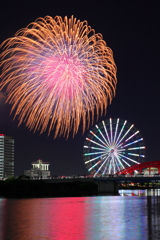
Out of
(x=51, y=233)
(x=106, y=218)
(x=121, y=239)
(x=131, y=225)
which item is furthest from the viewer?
(x=106, y=218)

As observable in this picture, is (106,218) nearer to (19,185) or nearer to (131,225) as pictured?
(131,225)

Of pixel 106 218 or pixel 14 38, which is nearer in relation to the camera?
pixel 106 218

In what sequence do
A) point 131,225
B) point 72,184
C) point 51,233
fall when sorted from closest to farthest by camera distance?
point 51,233 → point 131,225 → point 72,184

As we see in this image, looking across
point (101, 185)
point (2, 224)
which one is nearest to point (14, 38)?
point (2, 224)

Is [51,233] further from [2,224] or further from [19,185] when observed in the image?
[19,185]

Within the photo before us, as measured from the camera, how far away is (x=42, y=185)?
152 m

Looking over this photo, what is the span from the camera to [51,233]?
40.7m

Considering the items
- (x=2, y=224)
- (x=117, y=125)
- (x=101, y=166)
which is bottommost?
(x=2, y=224)

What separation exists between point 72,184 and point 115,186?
22.0m

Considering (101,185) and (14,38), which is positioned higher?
(14,38)

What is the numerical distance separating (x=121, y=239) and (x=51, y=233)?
7.54 metres

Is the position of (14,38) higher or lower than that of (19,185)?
higher

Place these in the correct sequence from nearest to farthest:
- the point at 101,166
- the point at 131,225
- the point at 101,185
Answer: the point at 131,225 < the point at 101,166 < the point at 101,185

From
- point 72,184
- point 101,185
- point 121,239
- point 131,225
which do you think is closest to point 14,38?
point 131,225
